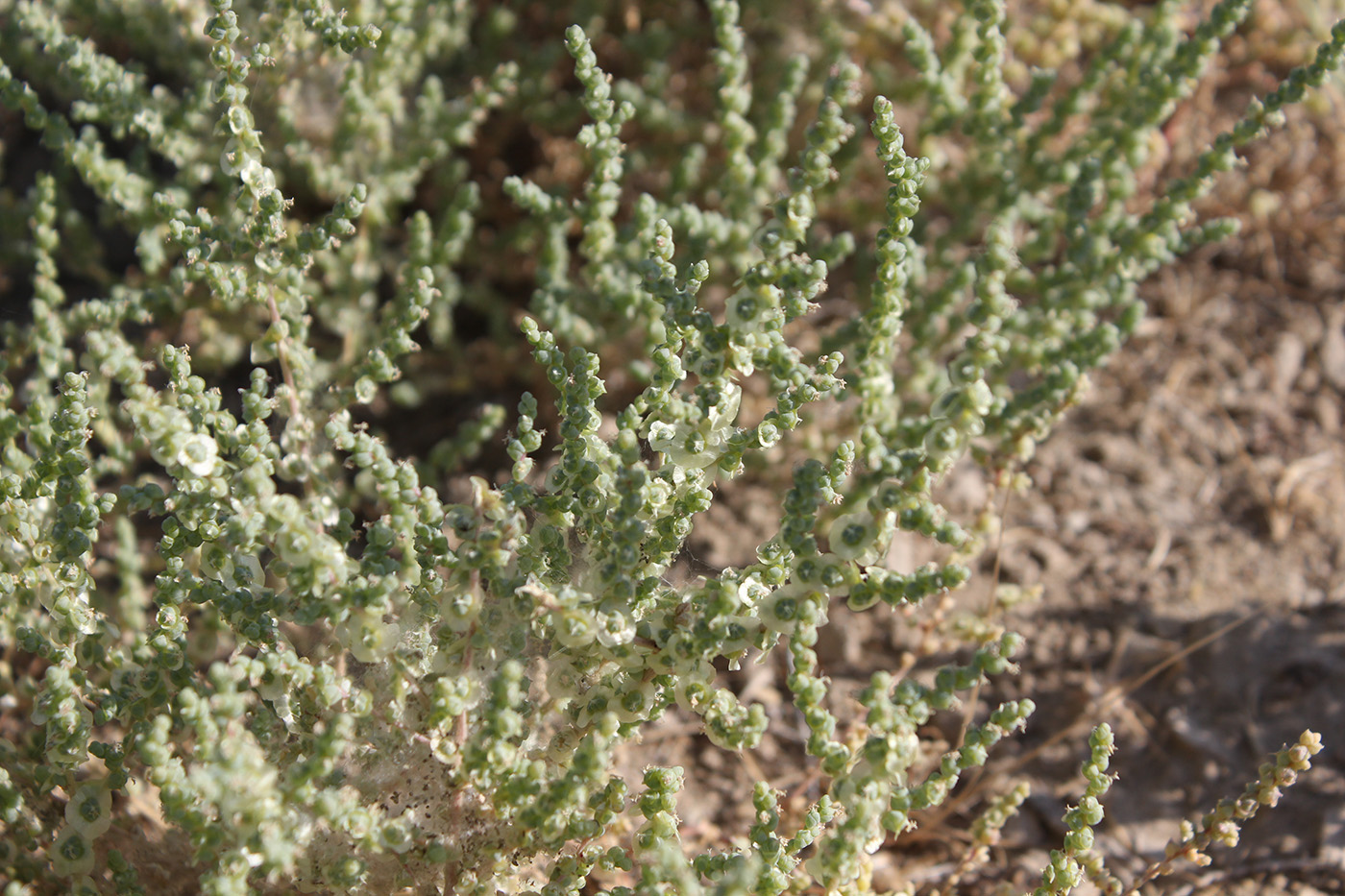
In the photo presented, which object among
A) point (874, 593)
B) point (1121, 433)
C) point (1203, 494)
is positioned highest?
point (1121, 433)

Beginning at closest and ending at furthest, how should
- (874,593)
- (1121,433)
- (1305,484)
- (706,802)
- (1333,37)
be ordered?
(874,593)
(1333,37)
(706,802)
(1305,484)
(1121,433)

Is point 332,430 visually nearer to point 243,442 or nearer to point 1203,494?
point 243,442

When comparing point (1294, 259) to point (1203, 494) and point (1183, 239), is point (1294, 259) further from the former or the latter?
point (1183, 239)

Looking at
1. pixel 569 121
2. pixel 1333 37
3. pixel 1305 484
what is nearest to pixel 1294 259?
pixel 1305 484

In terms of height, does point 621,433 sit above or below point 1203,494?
below

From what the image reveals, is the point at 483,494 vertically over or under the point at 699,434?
under

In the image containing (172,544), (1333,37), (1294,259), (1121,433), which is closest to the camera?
(172,544)

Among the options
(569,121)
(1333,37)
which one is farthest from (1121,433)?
(569,121)

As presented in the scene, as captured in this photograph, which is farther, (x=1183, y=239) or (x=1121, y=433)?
(x=1121, y=433)
